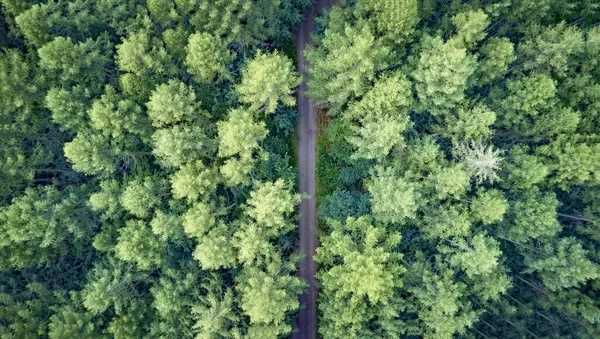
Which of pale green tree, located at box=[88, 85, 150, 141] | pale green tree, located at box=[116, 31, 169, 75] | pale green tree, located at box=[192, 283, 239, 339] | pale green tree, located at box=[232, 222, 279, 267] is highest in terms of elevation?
pale green tree, located at box=[116, 31, 169, 75]

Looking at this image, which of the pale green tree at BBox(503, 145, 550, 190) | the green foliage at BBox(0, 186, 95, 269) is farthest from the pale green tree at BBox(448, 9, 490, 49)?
the green foliage at BBox(0, 186, 95, 269)

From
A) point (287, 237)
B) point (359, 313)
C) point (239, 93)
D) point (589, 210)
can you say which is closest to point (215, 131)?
point (239, 93)

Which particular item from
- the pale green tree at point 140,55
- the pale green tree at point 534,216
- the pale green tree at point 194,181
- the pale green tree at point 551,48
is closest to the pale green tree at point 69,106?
the pale green tree at point 140,55

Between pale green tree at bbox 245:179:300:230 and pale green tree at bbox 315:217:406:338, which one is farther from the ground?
pale green tree at bbox 245:179:300:230

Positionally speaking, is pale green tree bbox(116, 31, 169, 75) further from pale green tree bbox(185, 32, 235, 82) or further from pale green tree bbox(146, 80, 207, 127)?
pale green tree bbox(185, 32, 235, 82)

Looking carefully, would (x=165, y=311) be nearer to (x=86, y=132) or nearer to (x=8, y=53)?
(x=86, y=132)

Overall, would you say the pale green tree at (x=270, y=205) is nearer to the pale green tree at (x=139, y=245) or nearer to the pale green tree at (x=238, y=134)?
the pale green tree at (x=238, y=134)
